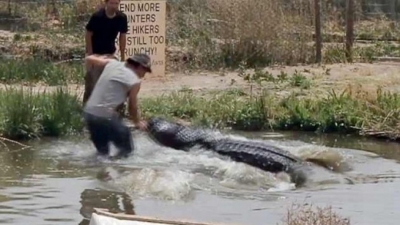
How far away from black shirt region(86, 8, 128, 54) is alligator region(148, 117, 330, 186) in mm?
1799

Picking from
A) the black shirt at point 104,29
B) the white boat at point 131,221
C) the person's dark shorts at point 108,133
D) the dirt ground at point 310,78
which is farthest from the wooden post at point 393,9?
the white boat at point 131,221

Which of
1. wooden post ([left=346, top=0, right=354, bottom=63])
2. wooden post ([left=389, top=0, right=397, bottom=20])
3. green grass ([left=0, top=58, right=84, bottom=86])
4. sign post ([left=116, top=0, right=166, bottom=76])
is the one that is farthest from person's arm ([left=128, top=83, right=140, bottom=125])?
wooden post ([left=389, top=0, right=397, bottom=20])

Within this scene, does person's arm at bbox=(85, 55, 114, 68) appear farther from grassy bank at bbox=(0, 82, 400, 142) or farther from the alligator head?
grassy bank at bbox=(0, 82, 400, 142)

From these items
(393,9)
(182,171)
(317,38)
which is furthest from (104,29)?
(393,9)

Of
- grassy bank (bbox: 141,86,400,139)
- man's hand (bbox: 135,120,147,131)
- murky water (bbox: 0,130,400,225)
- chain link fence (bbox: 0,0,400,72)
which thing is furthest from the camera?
chain link fence (bbox: 0,0,400,72)

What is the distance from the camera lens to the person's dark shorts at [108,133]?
10766 millimetres

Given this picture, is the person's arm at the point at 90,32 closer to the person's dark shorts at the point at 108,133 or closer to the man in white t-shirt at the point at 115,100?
the man in white t-shirt at the point at 115,100

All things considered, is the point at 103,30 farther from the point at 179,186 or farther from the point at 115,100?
the point at 179,186

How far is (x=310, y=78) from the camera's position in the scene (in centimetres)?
1795

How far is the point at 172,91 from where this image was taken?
16234 mm

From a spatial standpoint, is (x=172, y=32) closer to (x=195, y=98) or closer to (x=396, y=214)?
(x=195, y=98)

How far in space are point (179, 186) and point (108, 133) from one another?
1.24 metres

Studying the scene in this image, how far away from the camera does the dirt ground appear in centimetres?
1653

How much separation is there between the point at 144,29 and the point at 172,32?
420 cm
